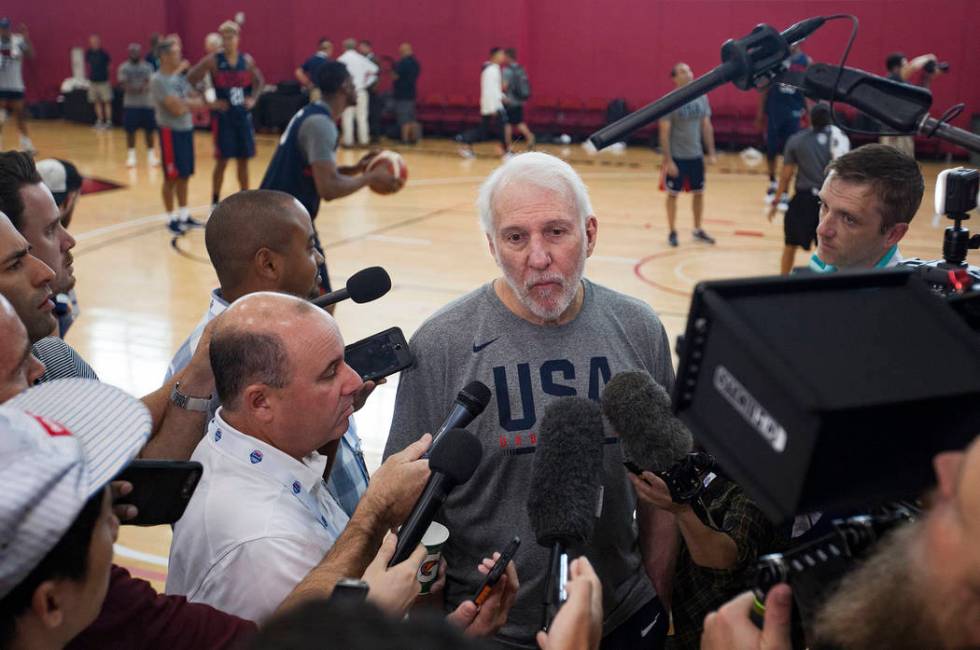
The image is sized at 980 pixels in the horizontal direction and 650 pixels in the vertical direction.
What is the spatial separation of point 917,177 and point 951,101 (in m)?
17.6

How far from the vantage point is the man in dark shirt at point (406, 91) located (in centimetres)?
2072

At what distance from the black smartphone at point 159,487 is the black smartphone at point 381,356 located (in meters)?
0.80

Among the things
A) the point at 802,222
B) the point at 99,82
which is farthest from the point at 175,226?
the point at 99,82

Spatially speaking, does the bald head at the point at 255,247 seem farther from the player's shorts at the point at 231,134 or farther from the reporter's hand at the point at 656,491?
the player's shorts at the point at 231,134

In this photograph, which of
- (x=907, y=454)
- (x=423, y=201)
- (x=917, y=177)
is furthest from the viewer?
(x=423, y=201)

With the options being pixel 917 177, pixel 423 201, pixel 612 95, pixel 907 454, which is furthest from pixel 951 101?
pixel 907 454

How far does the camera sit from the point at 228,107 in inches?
501

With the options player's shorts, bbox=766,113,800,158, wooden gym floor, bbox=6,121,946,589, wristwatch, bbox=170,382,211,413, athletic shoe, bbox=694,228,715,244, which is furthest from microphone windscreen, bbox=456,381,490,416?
player's shorts, bbox=766,113,800,158

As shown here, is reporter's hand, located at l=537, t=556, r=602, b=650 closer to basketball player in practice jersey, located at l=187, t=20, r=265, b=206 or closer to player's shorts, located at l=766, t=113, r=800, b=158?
basketball player in practice jersey, located at l=187, t=20, r=265, b=206

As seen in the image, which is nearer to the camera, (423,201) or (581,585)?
(581,585)

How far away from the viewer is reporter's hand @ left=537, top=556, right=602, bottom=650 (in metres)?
1.62

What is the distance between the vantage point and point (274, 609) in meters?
2.06

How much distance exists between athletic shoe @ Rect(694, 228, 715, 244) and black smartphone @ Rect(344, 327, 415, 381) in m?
9.74

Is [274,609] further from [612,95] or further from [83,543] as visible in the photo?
[612,95]
